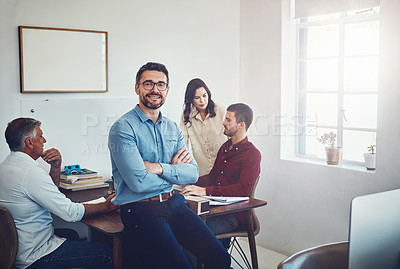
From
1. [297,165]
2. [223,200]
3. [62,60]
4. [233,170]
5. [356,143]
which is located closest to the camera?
[223,200]

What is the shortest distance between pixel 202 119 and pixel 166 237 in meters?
1.83

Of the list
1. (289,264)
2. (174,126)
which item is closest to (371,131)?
(174,126)

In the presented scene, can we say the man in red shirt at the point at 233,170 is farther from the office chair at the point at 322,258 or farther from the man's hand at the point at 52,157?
the office chair at the point at 322,258

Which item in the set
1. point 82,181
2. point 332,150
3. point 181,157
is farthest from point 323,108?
point 82,181

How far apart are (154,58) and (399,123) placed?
2.23m

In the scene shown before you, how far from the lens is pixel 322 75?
14.0 ft

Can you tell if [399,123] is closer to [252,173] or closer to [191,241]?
[252,173]

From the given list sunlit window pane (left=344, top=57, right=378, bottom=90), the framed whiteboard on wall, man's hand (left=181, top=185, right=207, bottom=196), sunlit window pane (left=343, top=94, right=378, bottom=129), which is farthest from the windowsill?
the framed whiteboard on wall

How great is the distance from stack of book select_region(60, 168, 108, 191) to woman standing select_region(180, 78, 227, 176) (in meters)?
0.89

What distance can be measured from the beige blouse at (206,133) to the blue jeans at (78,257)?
65.8 inches

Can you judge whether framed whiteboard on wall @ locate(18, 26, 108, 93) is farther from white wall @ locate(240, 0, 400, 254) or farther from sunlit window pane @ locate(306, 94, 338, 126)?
sunlit window pane @ locate(306, 94, 338, 126)

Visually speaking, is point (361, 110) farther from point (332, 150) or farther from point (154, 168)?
point (154, 168)

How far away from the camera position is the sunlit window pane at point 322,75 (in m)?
4.16

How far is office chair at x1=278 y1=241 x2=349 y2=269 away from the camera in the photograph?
2.00 metres
